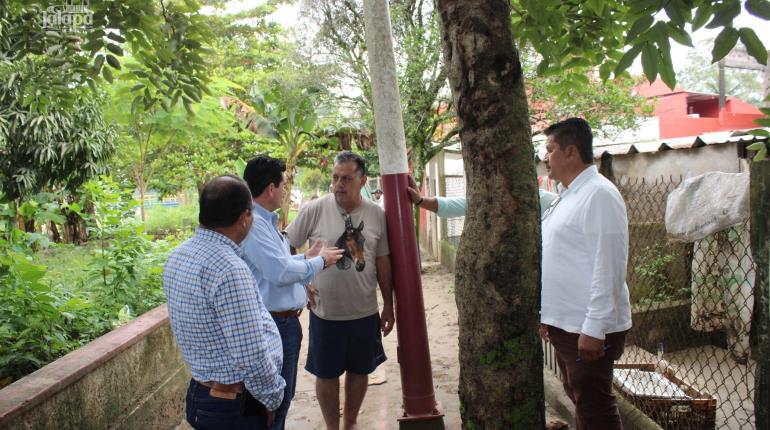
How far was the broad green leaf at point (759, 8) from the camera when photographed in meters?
1.67

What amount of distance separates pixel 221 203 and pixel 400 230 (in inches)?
62.6

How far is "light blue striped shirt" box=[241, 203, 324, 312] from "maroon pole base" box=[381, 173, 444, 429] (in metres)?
0.76

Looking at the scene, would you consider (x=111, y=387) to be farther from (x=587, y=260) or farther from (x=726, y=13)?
(x=726, y=13)

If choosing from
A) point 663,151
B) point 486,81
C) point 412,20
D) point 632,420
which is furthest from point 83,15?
point 412,20

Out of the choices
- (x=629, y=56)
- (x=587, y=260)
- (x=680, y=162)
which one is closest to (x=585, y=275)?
(x=587, y=260)

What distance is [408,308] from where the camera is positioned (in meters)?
3.57

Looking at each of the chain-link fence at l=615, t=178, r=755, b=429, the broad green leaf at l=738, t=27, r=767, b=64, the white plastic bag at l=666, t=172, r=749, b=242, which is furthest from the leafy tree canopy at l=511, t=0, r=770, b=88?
the chain-link fence at l=615, t=178, r=755, b=429

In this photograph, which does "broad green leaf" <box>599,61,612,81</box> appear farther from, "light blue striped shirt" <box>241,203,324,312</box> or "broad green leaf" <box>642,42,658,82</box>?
"light blue striped shirt" <box>241,203,324,312</box>

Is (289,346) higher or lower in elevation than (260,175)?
lower

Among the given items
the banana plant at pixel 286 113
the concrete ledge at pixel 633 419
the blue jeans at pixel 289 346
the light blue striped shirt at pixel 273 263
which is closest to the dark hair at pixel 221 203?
the light blue striped shirt at pixel 273 263

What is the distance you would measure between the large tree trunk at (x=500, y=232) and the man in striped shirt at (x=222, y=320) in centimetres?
90

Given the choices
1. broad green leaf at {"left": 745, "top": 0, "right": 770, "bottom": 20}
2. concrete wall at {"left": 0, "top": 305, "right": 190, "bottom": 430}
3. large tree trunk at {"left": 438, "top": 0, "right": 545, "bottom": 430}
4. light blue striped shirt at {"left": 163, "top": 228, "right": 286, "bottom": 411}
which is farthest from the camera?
concrete wall at {"left": 0, "top": 305, "right": 190, "bottom": 430}

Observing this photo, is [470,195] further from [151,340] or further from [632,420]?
[151,340]

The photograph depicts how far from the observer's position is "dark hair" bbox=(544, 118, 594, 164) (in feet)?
8.63
